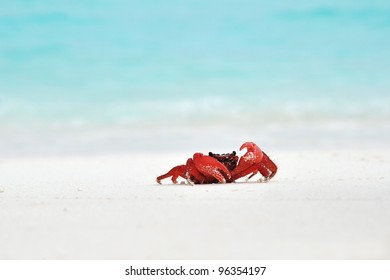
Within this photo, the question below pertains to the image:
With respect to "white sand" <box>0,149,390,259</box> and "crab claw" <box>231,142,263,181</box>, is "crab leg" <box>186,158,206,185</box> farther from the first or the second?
"crab claw" <box>231,142,263,181</box>

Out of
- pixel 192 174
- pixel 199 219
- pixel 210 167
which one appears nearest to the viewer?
pixel 199 219

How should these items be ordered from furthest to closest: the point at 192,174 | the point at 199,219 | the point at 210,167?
the point at 192,174
the point at 210,167
the point at 199,219

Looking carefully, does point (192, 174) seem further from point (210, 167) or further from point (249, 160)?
point (249, 160)

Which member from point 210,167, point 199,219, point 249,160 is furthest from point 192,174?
point 199,219

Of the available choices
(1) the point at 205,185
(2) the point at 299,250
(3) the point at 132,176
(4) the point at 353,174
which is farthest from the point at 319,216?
(3) the point at 132,176

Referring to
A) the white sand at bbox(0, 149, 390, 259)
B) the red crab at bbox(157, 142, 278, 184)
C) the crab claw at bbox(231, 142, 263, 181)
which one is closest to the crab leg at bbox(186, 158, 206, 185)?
the red crab at bbox(157, 142, 278, 184)

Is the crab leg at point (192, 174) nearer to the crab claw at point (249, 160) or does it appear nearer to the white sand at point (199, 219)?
the white sand at point (199, 219)
